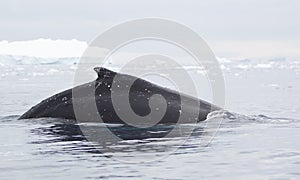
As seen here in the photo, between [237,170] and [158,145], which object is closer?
[237,170]

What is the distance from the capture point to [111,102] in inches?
420

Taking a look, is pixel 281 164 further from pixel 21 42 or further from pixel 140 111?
pixel 21 42

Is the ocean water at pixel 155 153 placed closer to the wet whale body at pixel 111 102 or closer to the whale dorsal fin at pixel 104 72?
the wet whale body at pixel 111 102

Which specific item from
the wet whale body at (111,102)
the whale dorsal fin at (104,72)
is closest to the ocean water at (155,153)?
the wet whale body at (111,102)

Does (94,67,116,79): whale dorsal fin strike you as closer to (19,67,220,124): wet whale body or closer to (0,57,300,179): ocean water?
Result: (19,67,220,124): wet whale body

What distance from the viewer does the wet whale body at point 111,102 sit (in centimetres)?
1060

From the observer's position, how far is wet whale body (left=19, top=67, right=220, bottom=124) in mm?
10602

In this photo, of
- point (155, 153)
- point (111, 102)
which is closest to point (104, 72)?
point (111, 102)

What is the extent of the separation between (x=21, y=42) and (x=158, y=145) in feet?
276

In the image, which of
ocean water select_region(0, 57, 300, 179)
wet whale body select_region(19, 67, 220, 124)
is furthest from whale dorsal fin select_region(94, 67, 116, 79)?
ocean water select_region(0, 57, 300, 179)

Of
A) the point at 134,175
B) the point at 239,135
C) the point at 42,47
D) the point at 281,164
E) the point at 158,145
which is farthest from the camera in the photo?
the point at 42,47

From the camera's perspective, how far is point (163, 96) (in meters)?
11.0

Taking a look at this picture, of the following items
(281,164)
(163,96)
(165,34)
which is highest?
(165,34)

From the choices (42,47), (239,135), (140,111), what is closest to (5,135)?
(140,111)
